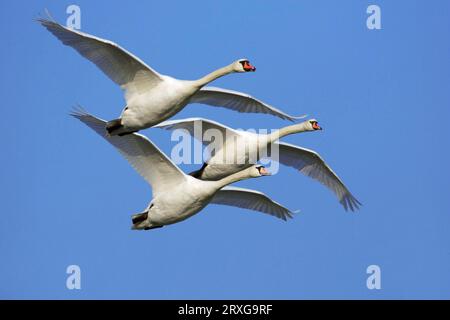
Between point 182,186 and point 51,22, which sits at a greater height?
point 51,22

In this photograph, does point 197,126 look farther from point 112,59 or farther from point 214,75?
point 112,59

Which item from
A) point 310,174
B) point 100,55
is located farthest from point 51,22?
point 310,174

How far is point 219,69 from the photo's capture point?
3025 centimetres

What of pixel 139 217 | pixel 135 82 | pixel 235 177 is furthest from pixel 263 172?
pixel 135 82

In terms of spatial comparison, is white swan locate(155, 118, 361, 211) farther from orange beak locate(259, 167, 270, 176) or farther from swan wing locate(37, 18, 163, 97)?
swan wing locate(37, 18, 163, 97)

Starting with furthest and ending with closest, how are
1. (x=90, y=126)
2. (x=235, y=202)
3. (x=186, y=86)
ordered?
1. (x=235, y=202)
2. (x=90, y=126)
3. (x=186, y=86)

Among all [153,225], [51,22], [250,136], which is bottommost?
[153,225]

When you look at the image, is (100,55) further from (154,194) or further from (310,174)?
(310,174)

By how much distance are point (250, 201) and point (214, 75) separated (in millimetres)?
4335

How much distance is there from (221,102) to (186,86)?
3.74m

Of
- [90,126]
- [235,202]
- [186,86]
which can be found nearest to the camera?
[186,86]

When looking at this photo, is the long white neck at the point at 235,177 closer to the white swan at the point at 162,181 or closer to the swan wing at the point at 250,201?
the white swan at the point at 162,181

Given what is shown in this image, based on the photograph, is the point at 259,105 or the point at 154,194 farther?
the point at 259,105

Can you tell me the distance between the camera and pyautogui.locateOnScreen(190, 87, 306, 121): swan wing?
107ft
